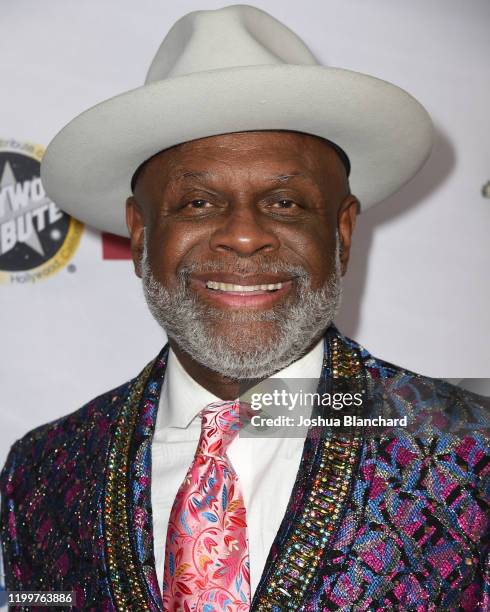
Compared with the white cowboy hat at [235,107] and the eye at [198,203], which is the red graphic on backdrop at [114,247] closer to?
the white cowboy hat at [235,107]

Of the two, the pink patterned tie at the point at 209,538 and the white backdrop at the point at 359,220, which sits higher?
the white backdrop at the point at 359,220

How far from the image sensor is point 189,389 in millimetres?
1522

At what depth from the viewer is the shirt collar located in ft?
4.89

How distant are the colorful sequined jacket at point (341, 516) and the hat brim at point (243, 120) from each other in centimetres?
42

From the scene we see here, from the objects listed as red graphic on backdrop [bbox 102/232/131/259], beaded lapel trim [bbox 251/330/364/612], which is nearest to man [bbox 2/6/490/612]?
beaded lapel trim [bbox 251/330/364/612]

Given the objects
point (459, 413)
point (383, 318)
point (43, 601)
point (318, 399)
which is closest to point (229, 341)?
point (318, 399)

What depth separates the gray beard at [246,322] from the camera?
4.51ft

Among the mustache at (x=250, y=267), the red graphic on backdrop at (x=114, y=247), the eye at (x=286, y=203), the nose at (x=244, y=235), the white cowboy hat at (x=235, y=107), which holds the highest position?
the white cowboy hat at (x=235, y=107)

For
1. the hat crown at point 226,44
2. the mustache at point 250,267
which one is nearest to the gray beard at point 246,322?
the mustache at point 250,267

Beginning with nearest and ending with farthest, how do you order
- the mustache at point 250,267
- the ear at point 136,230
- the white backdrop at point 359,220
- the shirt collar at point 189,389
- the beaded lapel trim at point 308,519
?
the beaded lapel trim at point 308,519 < the mustache at point 250,267 < the shirt collar at point 189,389 < the ear at point 136,230 < the white backdrop at point 359,220

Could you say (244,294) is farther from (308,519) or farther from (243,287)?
(308,519)

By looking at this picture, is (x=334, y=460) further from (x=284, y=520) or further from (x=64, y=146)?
(x=64, y=146)

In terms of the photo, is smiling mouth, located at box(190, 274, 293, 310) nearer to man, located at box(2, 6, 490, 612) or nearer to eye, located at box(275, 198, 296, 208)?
man, located at box(2, 6, 490, 612)

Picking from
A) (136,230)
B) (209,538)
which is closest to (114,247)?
(136,230)
